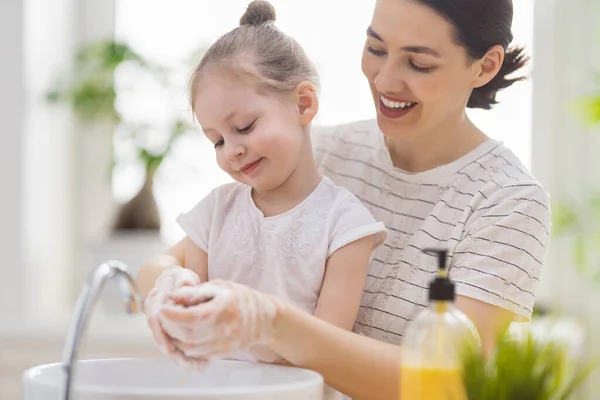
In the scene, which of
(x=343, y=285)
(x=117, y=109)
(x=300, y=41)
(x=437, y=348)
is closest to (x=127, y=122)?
(x=117, y=109)

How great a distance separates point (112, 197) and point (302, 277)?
2261 millimetres

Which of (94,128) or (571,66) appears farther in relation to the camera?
(94,128)

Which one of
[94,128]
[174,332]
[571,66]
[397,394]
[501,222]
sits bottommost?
[397,394]

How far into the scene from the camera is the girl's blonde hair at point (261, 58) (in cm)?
144

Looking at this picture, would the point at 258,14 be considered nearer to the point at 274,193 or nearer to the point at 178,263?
the point at 274,193

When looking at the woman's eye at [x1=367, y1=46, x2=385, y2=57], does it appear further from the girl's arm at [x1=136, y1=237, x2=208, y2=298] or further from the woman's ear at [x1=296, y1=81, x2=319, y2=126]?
the girl's arm at [x1=136, y1=237, x2=208, y2=298]

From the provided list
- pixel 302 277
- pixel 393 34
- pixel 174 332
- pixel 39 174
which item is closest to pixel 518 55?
pixel 393 34

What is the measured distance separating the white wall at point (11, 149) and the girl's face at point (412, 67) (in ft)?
6.00

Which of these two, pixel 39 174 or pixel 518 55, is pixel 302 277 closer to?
pixel 518 55

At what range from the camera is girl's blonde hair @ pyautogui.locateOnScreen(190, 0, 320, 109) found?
1.44 metres

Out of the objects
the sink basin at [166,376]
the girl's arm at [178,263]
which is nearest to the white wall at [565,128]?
the girl's arm at [178,263]

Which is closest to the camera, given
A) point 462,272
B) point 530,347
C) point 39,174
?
point 530,347

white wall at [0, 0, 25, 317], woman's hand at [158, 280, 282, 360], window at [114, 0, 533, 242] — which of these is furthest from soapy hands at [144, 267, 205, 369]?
window at [114, 0, 533, 242]

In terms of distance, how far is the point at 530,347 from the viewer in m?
0.90
